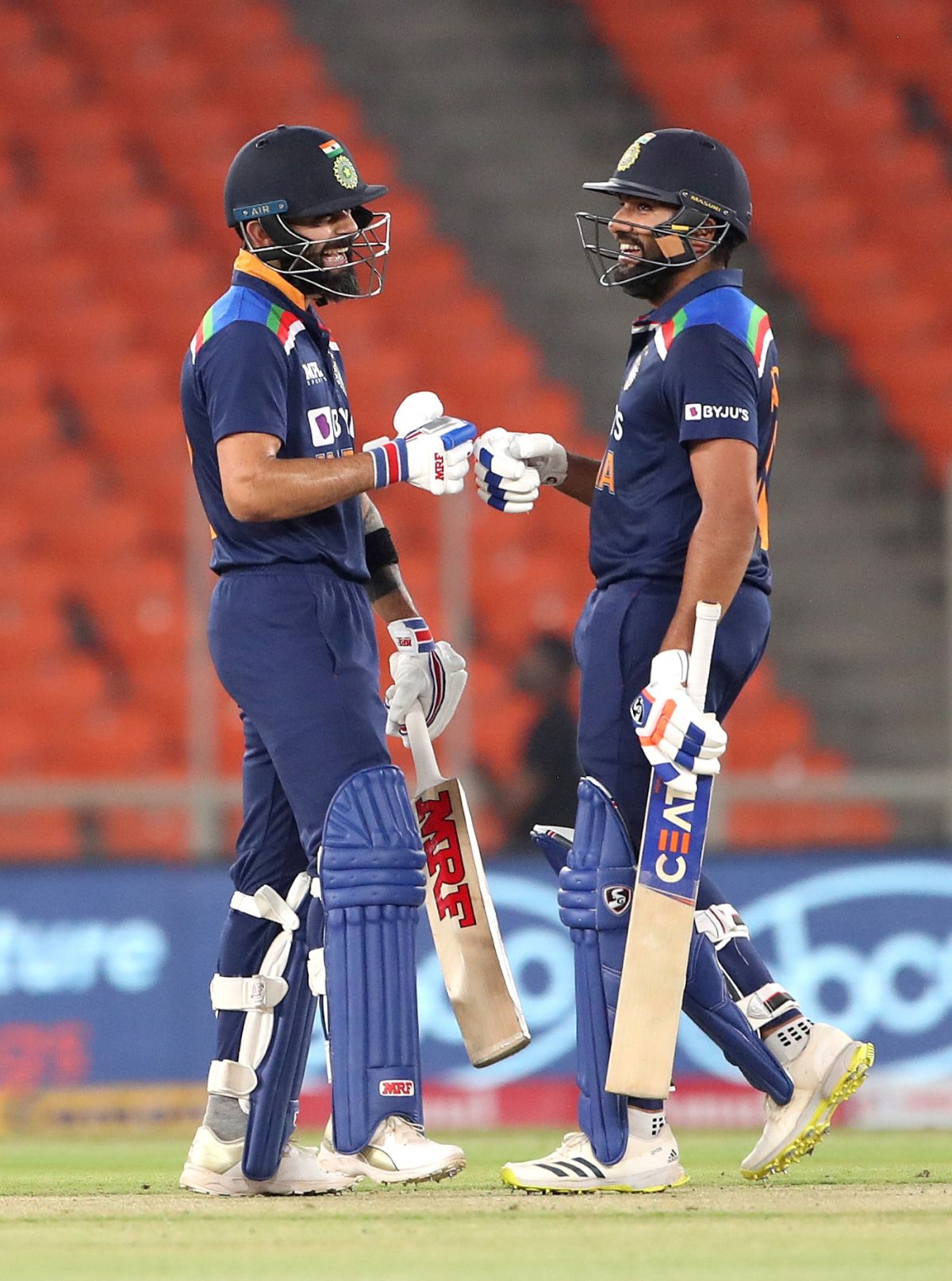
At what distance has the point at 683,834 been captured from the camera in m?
4.27

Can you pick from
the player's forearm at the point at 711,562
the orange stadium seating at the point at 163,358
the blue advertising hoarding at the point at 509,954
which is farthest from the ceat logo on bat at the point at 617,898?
the orange stadium seating at the point at 163,358

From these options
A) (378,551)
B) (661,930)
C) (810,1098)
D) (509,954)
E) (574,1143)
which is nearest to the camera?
(661,930)

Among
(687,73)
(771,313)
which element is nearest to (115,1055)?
(771,313)

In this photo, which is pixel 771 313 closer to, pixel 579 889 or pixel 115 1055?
pixel 115 1055

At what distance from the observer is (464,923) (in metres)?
4.59

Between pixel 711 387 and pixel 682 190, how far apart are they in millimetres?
487

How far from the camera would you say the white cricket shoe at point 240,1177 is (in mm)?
4410

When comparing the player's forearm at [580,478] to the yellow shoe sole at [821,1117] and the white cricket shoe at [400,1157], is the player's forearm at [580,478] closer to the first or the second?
the yellow shoe sole at [821,1117]

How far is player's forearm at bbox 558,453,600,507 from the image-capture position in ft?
16.1

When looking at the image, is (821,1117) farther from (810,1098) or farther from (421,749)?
(421,749)

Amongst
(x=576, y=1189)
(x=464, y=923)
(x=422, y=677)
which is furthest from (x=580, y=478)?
(x=576, y=1189)

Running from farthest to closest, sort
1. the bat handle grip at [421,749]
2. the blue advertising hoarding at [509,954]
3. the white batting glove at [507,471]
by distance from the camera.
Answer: the blue advertising hoarding at [509,954] < the bat handle grip at [421,749] < the white batting glove at [507,471]

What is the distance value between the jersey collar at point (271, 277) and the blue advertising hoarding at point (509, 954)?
3.29 meters

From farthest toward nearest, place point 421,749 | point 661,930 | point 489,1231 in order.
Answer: point 421,749 < point 661,930 < point 489,1231
